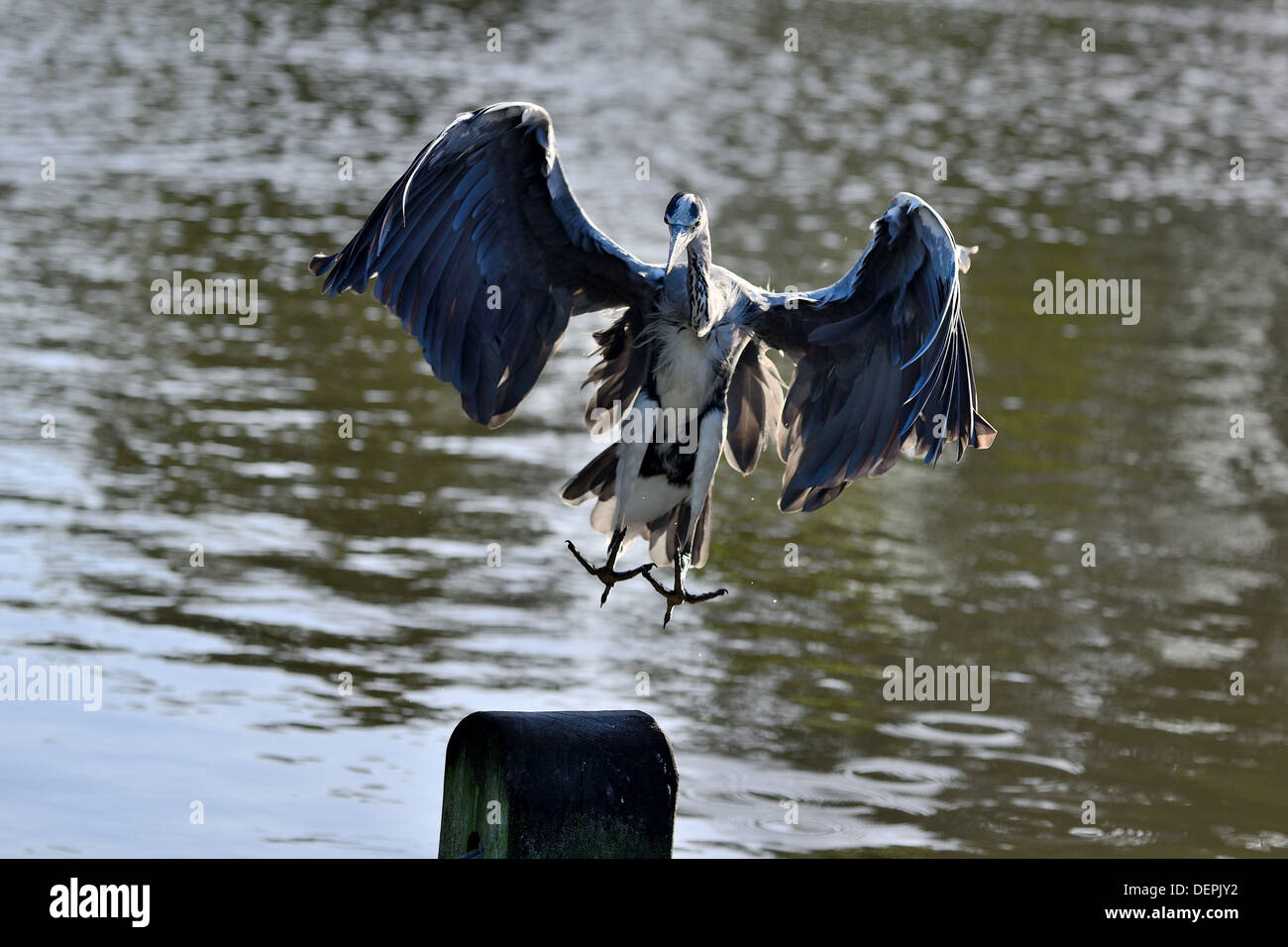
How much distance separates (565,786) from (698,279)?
213cm

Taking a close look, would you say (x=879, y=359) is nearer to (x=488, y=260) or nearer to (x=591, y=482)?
(x=591, y=482)

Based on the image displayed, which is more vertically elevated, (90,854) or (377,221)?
(377,221)

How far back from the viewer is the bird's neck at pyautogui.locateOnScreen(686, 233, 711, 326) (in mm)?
5656

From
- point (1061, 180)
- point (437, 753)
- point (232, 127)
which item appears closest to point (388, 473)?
point (437, 753)

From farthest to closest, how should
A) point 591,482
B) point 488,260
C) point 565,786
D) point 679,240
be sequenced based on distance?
point 591,482, point 488,260, point 679,240, point 565,786

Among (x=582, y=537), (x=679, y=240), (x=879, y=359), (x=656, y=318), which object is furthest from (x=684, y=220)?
(x=582, y=537)

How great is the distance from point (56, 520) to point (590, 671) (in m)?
3.09

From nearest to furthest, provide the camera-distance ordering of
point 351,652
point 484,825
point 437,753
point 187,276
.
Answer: point 484,825 → point 437,753 → point 351,652 → point 187,276

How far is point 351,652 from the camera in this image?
7918 millimetres

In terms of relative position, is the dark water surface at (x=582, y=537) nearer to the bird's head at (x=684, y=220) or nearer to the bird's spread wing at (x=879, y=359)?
the bird's spread wing at (x=879, y=359)

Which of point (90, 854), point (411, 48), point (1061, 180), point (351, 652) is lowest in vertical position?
point (90, 854)

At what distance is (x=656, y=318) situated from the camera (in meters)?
5.93

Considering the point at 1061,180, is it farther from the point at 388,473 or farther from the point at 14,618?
the point at 14,618

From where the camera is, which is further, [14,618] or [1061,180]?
[1061,180]
